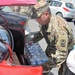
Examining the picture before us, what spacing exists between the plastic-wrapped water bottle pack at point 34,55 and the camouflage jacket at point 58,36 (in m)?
0.31

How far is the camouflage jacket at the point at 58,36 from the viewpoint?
3529 mm

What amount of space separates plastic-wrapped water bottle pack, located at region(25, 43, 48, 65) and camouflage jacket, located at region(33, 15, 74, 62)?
31cm

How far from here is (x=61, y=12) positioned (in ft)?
63.3

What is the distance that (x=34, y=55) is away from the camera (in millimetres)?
3203

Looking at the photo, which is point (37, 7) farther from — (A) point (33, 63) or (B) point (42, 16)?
(A) point (33, 63)

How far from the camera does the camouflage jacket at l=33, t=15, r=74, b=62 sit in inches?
139

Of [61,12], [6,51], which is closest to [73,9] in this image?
[61,12]

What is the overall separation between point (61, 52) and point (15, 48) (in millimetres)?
603

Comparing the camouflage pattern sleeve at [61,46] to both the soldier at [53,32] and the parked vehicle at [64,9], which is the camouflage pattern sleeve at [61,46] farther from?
the parked vehicle at [64,9]

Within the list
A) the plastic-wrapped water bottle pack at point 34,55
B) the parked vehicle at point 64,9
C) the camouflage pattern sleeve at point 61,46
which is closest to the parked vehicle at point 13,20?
the plastic-wrapped water bottle pack at point 34,55

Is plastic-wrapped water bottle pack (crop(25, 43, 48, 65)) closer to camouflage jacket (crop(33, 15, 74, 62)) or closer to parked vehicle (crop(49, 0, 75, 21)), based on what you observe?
camouflage jacket (crop(33, 15, 74, 62))

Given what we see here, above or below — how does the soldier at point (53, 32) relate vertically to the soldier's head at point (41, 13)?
below

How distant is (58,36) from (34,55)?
0.56m

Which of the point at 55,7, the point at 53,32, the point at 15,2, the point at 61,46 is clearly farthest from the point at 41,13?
the point at 55,7
